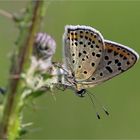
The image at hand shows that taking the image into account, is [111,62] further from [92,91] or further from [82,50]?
[92,91]

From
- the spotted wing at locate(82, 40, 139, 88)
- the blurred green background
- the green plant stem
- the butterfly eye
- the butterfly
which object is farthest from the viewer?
the blurred green background

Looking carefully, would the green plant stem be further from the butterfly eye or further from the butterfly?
the butterfly

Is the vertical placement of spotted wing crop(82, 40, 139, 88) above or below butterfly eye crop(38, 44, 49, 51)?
above

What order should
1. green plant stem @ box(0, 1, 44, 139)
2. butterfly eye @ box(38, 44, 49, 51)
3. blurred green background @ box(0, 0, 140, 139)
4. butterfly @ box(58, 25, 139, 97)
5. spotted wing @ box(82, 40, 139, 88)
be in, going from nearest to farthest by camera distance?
green plant stem @ box(0, 1, 44, 139), butterfly eye @ box(38, 44, 49, 51), butterfly @ box(58, 25, 139, 97), spotted wing @ box(82, 40, 139, 88), blurred green background @ box(0, 0, 140, 139)

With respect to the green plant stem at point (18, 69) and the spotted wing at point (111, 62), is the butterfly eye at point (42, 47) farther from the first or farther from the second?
the spotted wing at point (111, 62)

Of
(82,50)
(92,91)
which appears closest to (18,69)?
(82,50)

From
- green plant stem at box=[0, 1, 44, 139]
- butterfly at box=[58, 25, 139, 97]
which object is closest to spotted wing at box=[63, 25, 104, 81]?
butterfly at box=[58, 25, 139, 97]

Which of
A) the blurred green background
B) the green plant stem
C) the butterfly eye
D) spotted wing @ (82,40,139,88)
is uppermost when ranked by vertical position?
the blurred green background

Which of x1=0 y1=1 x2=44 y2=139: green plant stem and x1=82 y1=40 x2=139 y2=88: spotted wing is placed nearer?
x1=0 y1=1 x2=44 y2=139: green plant stem

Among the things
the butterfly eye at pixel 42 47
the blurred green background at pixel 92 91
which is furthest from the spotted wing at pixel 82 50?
the blurred green background at pixel 92 91
